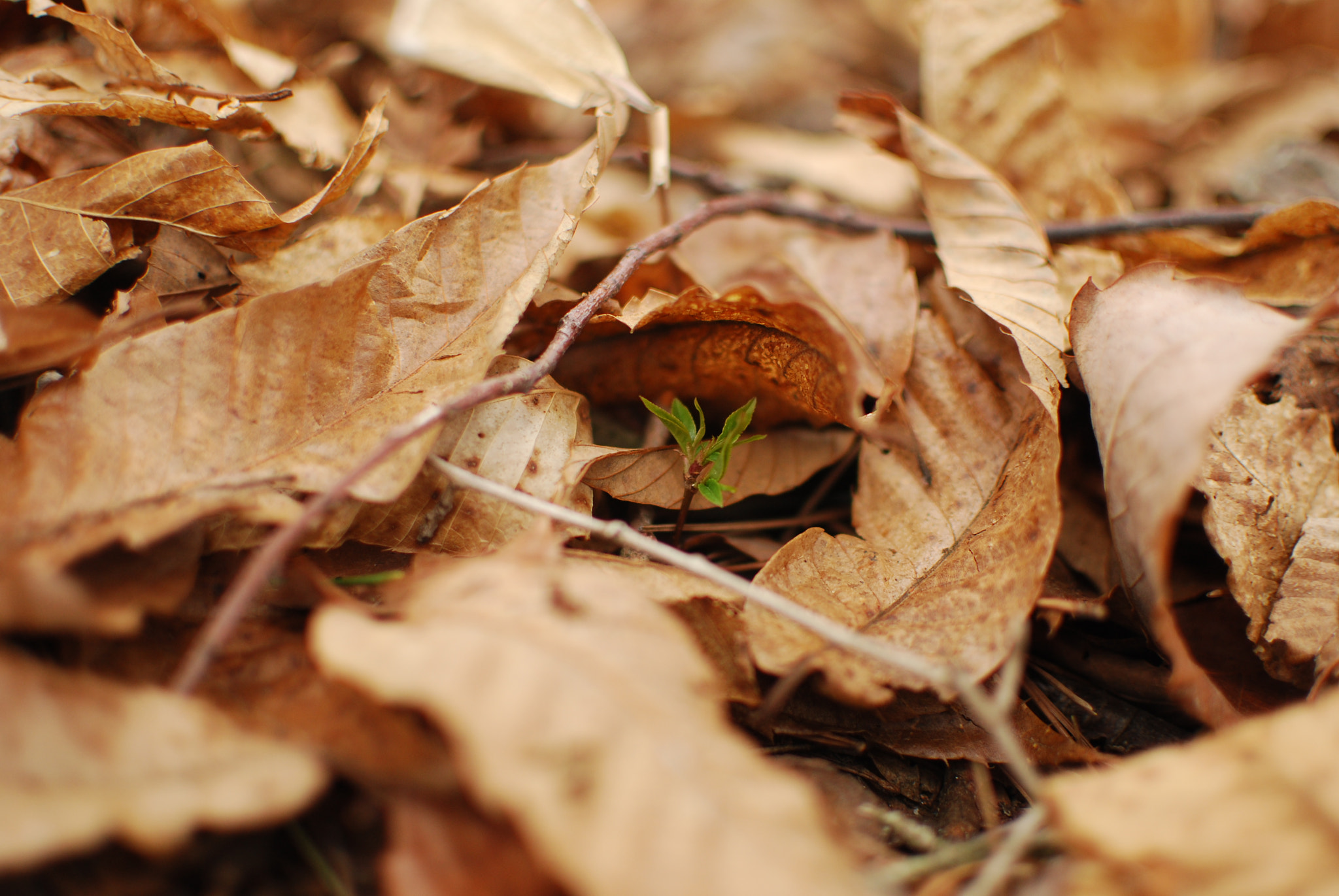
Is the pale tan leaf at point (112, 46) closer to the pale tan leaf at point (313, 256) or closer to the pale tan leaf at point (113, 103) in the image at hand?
the pale tan leaf at point (113, 103)

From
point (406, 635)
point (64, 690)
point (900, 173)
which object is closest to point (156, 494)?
point (64, 690)

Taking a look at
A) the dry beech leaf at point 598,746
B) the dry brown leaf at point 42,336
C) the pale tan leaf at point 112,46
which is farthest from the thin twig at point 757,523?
the pale tan leaf at point 112,46

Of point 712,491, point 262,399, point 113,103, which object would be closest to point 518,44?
point 113,103

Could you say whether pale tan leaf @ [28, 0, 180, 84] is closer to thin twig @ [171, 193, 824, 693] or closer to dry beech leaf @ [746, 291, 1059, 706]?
thin twig @ [171, 193, 824, 693]

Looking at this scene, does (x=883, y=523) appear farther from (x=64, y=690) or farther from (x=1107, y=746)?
(x=64, y=690)

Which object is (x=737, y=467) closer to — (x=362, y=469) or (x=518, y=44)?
(x=362, y=469)
